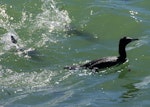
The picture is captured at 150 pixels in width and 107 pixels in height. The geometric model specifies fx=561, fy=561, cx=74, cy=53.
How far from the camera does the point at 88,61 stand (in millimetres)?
18062

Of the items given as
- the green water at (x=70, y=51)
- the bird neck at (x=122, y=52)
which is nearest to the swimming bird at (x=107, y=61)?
the bird neck at (x=122, y=52)

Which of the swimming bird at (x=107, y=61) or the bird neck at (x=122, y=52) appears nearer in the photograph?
the swimming bird at (x=107, y=61)

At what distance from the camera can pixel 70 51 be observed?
19078 mm

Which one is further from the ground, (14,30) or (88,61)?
(14,30)

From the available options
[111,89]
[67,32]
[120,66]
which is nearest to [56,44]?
[67,32]

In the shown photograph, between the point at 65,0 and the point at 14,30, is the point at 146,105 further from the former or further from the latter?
the point at 65,0

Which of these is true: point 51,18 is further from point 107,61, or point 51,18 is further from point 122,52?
point 107,61

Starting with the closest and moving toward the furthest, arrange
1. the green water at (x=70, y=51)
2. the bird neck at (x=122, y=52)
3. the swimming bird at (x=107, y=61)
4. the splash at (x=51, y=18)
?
the green water at (x=70, y=51), the swimming bird at (x=107, y=61), the bird neck at (x=122, y=52), the splash at (x=51, y=18)

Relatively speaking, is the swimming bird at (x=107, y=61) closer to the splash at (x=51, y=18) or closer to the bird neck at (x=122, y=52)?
the bird neck at (x=122, y=52)

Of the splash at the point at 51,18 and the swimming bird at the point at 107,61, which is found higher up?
the splash at the point at 51,18

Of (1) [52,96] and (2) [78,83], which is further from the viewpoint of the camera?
(2) [78,83]

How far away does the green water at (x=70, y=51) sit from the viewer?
15.0 meters

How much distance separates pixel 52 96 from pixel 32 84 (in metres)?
1.15

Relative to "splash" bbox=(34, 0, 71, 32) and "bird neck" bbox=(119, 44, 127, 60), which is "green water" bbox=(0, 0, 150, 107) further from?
"bird neck" bbox=(119, 44, 127, 60)
